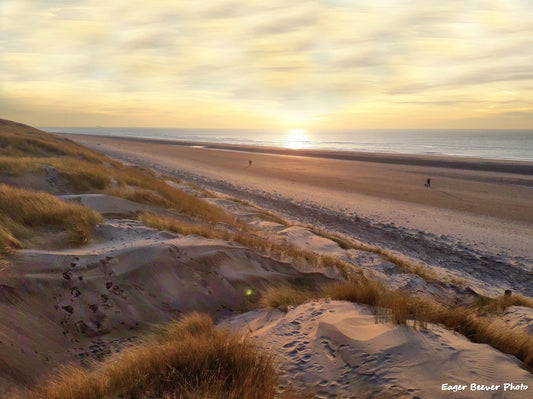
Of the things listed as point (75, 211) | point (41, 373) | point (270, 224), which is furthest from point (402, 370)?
point (270, 224)

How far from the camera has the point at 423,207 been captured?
772 inches

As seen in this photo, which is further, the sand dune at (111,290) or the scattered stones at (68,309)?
the scattered stones at (68,309)

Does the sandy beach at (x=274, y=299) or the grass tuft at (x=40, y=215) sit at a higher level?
the grass tuft at (x=40, y=215)

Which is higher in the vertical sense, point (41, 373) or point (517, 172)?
point (517, 172)

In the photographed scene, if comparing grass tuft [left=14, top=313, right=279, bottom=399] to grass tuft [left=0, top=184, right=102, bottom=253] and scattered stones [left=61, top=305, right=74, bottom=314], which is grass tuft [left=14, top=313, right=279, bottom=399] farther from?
grass tuft [left=0, top=184, right=102, bottom=253]

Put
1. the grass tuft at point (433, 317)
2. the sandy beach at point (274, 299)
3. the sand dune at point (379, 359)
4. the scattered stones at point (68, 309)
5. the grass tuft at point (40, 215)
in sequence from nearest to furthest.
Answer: the sand dune at point (379, 359)
the sandy beach at point (274, 299)
the grass tuft at point (433, 317)
the scattered stones at point (68, 309)
the grass tuft at point (40, 215)

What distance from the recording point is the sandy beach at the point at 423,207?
37.4ft

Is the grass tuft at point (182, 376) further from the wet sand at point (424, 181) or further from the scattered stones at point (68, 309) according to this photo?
the wet sand at point (424, 181)

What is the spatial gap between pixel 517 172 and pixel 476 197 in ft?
54.8

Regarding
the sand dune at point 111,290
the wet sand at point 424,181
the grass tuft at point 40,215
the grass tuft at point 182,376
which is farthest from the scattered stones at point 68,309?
the wet sand at point 424,181

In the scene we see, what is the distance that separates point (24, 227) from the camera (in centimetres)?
618

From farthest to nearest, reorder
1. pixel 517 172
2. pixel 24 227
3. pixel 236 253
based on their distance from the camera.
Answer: pixel 517 172 < pixel 236 253 < pixel 24 227

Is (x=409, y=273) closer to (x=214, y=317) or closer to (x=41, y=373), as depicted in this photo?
(x=214, y=317)

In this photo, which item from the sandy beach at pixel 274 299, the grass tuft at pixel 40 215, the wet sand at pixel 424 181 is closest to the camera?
the sandy beach at pixel 274 299
